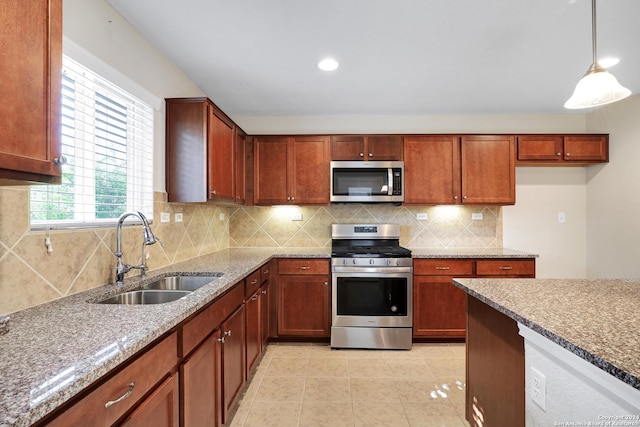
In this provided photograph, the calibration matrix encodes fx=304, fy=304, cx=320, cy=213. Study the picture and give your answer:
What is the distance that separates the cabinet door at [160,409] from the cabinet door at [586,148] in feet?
13.1

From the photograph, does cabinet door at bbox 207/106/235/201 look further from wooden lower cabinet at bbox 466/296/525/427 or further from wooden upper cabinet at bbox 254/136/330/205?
wooden lower cabinet at bbox 466/296/525/427

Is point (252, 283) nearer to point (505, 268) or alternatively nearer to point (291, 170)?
point (291, 170)

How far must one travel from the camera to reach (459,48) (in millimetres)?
2131

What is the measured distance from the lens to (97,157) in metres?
1.71

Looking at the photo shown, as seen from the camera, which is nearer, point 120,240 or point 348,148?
point 120,240

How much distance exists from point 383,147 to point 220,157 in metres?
1.69

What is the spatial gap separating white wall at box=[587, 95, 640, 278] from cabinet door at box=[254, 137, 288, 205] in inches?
134

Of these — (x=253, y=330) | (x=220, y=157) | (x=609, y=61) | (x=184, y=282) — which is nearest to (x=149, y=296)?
(x=184, y=282)

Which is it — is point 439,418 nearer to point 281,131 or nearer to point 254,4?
point 254,4

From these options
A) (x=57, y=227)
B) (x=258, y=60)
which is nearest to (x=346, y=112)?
(x=258, y=60)

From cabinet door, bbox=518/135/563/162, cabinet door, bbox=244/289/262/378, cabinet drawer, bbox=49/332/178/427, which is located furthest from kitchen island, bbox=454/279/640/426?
cabinet door, bbox=518/135/563/162

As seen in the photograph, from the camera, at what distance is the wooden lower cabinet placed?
129 centimetres

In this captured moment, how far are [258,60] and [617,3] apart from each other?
2.20 m

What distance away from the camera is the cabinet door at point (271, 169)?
3301 mm
